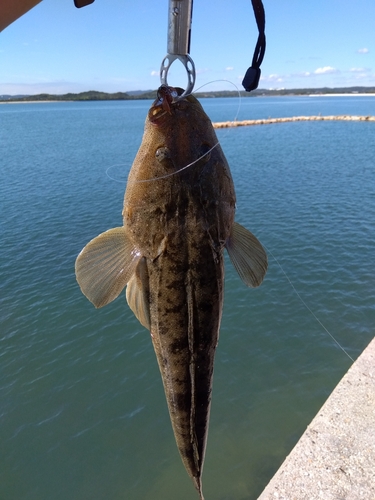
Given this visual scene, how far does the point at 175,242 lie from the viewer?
7.57ft

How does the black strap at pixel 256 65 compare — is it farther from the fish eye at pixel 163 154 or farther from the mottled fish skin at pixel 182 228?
the fish eye at pixel 163 154

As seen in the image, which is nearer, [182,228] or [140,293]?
[182,228]

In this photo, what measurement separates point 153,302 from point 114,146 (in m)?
47.6

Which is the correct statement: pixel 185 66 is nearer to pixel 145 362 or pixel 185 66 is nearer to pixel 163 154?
pixel 163 154

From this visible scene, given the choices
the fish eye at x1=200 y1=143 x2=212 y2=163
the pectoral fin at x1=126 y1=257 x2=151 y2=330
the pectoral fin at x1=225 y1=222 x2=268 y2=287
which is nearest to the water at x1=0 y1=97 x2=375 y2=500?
the fish eye at x1=200 y1=143 x2=212 y2=163

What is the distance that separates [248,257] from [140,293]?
0.79m

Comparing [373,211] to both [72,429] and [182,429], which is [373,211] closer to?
[72,429]

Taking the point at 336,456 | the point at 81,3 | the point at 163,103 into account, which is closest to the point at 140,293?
the point at 163,103

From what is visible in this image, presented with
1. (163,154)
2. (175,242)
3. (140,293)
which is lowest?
(140,293)

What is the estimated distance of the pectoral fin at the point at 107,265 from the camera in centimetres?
243

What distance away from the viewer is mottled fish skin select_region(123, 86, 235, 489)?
2312mm

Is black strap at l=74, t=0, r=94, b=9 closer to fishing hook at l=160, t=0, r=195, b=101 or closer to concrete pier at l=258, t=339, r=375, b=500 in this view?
fishing hook at l=160, t=0, r=195, b=101

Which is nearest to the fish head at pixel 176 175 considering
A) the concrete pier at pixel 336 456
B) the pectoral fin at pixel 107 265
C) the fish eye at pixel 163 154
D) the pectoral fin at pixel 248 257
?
the fish eye at pixel 163 154

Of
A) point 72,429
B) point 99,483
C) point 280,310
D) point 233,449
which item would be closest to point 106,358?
point 72,429
